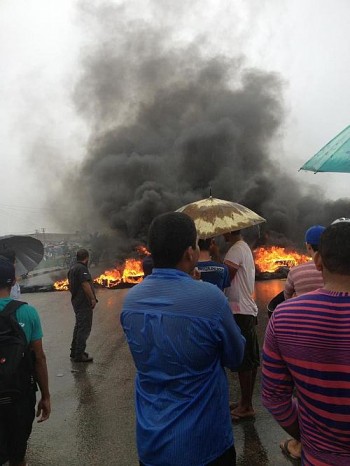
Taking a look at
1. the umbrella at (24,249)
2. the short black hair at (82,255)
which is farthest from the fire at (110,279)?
the umbrella at (24,249)

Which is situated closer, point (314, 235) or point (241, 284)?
point (314, 235)

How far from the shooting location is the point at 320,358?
148 cm

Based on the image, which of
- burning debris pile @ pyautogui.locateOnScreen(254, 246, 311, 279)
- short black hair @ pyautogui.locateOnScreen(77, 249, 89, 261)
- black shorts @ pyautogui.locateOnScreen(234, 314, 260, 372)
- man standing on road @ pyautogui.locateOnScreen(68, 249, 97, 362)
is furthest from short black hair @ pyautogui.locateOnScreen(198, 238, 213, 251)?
burning debris pile @ pyautogui.locateOnScreen(254, 246, 311, 279)

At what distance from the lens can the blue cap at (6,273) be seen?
2.68 metres

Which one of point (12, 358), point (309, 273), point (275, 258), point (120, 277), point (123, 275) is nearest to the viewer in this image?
point (12, 358)

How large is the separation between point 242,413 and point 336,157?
2498 millimetres

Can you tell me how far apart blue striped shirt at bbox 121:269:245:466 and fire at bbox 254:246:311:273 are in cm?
1450

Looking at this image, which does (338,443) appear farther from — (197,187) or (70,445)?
(197,187)

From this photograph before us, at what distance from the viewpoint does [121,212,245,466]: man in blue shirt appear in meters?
1.72

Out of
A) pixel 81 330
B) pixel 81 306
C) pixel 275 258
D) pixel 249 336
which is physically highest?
pixel 249 336

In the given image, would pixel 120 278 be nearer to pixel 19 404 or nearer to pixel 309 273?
pixel 309 273

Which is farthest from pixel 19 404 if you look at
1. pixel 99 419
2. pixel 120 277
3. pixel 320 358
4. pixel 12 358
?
pixel 120 277

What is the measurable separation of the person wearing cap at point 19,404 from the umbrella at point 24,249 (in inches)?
115

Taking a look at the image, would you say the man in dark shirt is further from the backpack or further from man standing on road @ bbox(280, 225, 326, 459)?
the backpack
